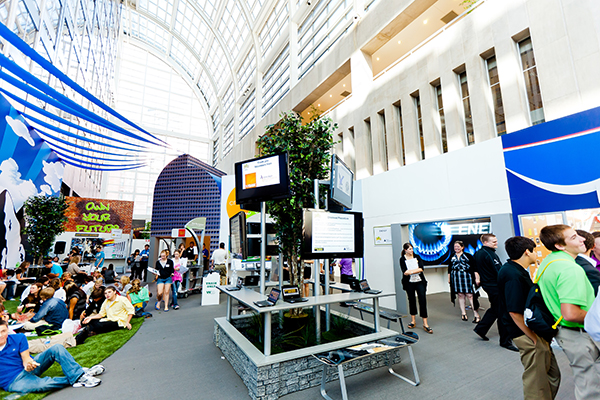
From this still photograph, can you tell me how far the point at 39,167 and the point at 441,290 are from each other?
13.8 metres

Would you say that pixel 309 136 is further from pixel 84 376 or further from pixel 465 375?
pixel 84 376

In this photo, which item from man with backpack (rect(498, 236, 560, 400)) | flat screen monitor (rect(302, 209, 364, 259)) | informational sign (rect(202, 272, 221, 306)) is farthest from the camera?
informational sign (rect(202, 272, 221, 306))

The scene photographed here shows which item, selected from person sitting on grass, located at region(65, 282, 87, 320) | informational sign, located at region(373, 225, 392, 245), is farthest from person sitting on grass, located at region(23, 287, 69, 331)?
informational sign, located at region(373, 225, 392, 245)

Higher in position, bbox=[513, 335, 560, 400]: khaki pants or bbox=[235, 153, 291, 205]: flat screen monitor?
bbox=[235, 153, 291, 205]: flat screen monitor

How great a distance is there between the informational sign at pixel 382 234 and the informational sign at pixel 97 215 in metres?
13.3

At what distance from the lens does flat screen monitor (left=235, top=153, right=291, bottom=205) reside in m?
3.12

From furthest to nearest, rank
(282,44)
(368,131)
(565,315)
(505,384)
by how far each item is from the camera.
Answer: (282,44), (368,131), (505,384), (565,315)

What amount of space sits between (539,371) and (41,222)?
39.3 feet

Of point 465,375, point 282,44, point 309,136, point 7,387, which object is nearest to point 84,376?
point 7,387

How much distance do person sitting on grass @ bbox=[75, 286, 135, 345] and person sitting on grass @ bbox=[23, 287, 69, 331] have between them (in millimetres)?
347

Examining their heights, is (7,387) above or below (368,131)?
below

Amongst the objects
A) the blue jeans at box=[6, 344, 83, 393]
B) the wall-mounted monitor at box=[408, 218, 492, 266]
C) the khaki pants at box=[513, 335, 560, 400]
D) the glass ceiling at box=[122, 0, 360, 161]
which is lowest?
the blue jeans at box=[6, 344, 83, 393]

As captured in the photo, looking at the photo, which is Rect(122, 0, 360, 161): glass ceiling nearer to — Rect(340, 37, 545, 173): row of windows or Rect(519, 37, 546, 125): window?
Rect(340, 37, 545, 173): row of windows

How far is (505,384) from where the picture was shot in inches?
108
